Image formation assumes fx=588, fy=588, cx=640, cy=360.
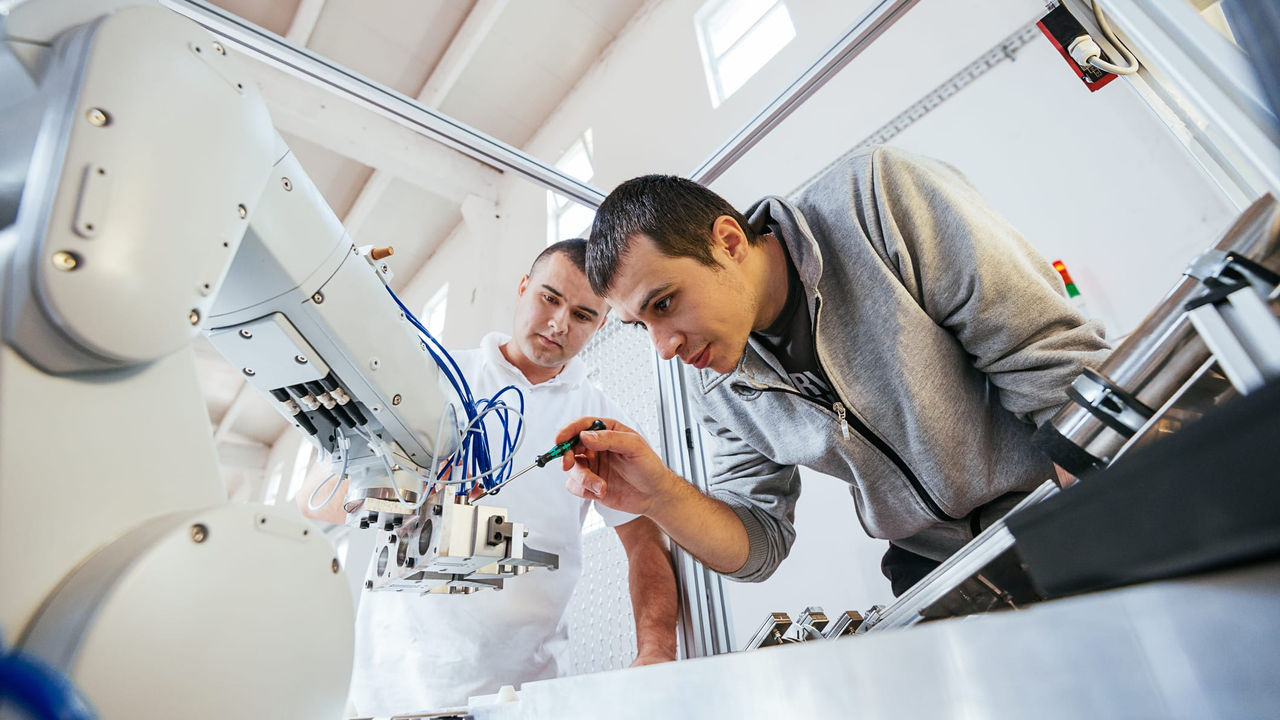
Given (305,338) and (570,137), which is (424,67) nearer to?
(570,137)

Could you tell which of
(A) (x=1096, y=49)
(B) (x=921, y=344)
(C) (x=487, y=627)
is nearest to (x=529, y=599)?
(C) (x=487, y=627)

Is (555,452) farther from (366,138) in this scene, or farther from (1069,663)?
(366,138)

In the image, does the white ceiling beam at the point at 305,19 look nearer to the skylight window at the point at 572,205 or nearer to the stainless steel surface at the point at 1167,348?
the skylight window at the point at 572,205

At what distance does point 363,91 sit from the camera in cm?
116

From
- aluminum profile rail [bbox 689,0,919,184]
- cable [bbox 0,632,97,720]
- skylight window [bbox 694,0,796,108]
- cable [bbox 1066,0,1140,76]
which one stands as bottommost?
cable [bbox 0,632,97,720]

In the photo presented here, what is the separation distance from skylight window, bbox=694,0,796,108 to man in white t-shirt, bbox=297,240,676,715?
165 cm

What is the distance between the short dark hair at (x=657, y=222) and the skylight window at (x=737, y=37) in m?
1.74

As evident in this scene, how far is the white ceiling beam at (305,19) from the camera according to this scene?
135 inches

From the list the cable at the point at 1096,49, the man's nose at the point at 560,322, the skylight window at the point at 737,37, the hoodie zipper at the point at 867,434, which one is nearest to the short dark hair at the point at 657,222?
the hoodie zipper at the point at 867,434

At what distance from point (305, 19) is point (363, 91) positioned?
3.11m

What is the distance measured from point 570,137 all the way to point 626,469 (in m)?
3.24

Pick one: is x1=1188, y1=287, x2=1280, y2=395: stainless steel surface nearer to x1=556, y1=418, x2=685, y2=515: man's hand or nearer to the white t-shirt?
x1=556, y1=418, x2=685, y2=515: man's hand

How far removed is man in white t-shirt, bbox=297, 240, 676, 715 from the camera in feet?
4.31

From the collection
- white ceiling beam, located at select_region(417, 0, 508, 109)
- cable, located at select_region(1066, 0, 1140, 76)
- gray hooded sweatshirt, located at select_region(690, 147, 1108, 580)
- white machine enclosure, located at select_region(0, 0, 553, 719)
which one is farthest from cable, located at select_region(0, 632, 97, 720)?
Result: white ceiling beam, located at select_region(417, 0, 508, 109)
